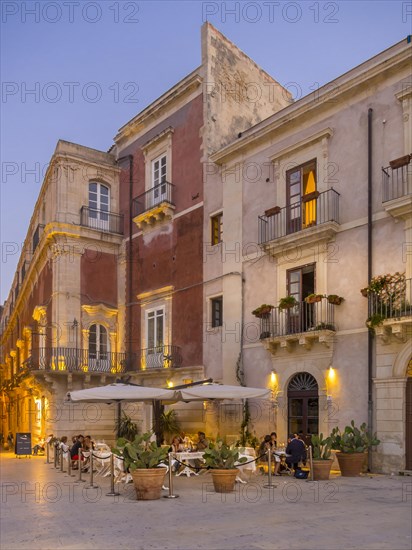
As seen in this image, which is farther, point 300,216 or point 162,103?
point 162,103

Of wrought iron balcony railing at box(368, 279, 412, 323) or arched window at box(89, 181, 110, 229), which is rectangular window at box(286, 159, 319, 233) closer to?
wrought iron balcony railing at box(368, 279, 412, 323)

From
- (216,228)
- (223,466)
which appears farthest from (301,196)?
(223,466)

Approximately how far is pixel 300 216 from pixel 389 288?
14.1 feet

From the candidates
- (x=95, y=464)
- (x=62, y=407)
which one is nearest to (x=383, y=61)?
(x=95, y=464)

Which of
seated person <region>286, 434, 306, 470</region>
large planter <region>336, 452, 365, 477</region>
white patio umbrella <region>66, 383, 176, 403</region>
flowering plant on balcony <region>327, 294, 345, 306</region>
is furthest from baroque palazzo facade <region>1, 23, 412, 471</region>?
white patio umbrella <region>66, 383, 176, 403</region>

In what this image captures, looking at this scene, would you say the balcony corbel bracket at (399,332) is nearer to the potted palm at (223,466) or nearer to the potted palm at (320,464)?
the potted palm at (320,464)

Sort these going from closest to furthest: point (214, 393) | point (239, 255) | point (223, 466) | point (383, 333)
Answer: point (223, 466), point (214, 393), point (383, 333), point (239, 255)

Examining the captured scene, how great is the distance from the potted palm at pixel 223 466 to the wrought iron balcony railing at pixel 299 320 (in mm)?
5863

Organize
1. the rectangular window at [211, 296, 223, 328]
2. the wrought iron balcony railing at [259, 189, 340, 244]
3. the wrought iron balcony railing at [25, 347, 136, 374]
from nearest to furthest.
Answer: the wrought iron balcony railing at [259, 189, 340, 244] < the rectangular window at [211, 296, 223, 328] < the wrought iron balcony railing at [25, 347, 136, 374]

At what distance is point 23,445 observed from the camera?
25.3 metres

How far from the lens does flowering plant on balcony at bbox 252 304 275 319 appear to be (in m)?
19.8

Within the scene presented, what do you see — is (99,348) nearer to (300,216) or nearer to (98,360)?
(98,360)

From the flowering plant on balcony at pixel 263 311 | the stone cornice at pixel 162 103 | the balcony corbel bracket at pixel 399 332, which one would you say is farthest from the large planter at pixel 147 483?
the stone cornice at pixel 162 103

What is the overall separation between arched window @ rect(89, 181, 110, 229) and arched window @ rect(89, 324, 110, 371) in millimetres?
4633
